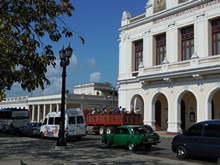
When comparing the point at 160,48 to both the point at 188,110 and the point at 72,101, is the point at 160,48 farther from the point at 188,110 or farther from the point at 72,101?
the point at 72,101

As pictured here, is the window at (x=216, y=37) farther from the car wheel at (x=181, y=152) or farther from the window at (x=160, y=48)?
the car wheel at (x=181, y=152)

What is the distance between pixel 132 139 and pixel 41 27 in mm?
11320

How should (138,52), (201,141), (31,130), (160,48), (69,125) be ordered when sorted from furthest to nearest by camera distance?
(138,52)
(160,48)
(31,130)
(69,125)
(201,141)

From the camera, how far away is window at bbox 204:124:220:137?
1469cm

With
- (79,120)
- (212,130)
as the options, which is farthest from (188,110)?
(212,130)

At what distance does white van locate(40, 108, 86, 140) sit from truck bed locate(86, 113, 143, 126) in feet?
16.9

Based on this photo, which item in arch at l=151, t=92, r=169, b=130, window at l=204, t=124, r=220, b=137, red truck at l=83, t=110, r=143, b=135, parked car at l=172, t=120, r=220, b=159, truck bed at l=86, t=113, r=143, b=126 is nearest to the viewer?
parked car at l=172, t=120, r=220, b=159

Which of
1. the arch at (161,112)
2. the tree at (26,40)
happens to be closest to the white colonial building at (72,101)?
the arch at (161,112)

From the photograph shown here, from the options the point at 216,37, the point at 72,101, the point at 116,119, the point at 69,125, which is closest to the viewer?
the point at 69,125

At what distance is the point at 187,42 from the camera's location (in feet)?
113

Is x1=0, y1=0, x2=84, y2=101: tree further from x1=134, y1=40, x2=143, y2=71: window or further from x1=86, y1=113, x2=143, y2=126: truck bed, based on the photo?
x1=134, y1=40, x2=143, y2=71: window

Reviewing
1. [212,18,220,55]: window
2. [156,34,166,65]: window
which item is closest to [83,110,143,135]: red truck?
[156,34,166,65]: window

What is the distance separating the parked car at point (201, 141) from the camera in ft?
47.8

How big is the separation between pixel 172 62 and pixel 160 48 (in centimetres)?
413
